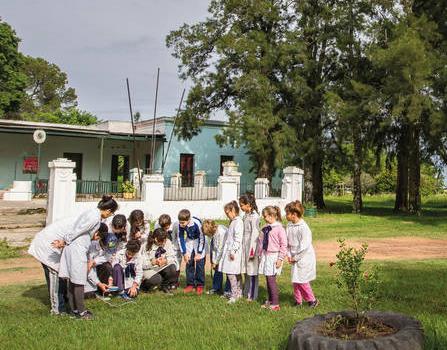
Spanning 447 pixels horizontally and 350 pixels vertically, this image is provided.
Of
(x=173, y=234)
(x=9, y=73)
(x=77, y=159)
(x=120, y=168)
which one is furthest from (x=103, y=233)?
(x=9, y=73)

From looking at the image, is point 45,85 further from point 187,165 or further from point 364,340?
point 364,340

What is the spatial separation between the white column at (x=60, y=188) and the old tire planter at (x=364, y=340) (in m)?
11.3

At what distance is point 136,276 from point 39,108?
1961 inches

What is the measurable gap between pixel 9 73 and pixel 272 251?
34347 mm

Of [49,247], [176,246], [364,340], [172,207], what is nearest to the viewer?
[364,340]

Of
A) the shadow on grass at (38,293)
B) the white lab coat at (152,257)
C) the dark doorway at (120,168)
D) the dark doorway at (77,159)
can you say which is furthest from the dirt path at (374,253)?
the dark doorway at (120,168)

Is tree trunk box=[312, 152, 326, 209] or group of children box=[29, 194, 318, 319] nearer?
group of children box=[29, 194, 318, 319]

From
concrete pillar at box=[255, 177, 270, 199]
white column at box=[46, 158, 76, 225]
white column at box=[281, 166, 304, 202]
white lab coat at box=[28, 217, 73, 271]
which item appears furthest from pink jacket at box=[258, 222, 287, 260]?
white column at box=[281, 166, 304, 202]

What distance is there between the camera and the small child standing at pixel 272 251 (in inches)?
243

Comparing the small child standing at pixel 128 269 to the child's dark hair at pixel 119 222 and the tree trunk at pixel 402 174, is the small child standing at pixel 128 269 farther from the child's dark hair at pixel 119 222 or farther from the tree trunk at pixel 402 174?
the tree trunk at pixel 402 174

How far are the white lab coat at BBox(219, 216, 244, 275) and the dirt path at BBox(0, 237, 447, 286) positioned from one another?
3.49 metres

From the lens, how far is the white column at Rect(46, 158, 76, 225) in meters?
14.2

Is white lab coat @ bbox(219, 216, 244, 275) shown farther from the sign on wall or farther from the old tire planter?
the sign on wall

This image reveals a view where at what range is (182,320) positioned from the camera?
553 cm
